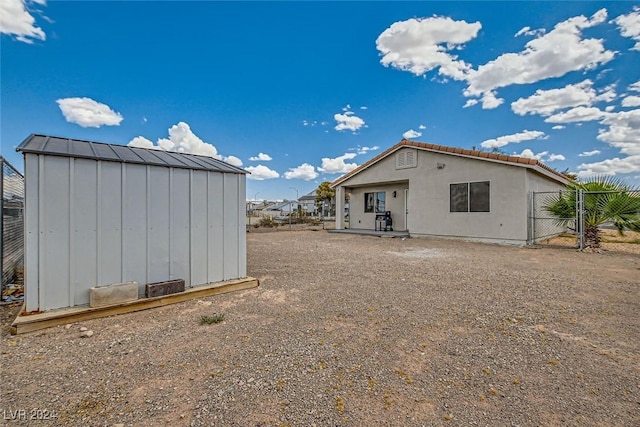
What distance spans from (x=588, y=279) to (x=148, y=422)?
6.62 meters

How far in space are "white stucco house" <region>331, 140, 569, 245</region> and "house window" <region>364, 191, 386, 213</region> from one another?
5.7 inches

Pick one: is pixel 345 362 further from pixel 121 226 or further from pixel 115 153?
pixel 115 153

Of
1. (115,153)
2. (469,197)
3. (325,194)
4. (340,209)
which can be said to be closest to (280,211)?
(325,194)

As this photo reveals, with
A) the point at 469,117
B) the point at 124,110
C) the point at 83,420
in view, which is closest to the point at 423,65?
the point at 469,117

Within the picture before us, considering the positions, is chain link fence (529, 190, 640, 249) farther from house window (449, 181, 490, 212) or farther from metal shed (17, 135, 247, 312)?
metal shed (17, 135, 247, 312)

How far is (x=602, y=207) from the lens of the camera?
8031mm

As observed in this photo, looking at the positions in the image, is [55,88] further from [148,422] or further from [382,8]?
[382,8]

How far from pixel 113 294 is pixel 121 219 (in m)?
0.89

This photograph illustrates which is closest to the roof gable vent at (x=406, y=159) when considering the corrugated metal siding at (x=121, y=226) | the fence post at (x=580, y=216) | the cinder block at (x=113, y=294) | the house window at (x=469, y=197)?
the house window at (x=469, y=197)

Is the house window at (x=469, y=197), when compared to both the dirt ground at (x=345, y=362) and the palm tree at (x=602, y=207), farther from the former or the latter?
the dirt ground at (x=345, y=362)

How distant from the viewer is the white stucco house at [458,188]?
9.18 m

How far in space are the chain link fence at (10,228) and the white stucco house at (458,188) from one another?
11.5 meters

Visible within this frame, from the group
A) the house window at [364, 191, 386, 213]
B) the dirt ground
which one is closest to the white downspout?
the house window at [364, 191, 386, 213]

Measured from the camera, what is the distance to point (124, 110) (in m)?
10.7
